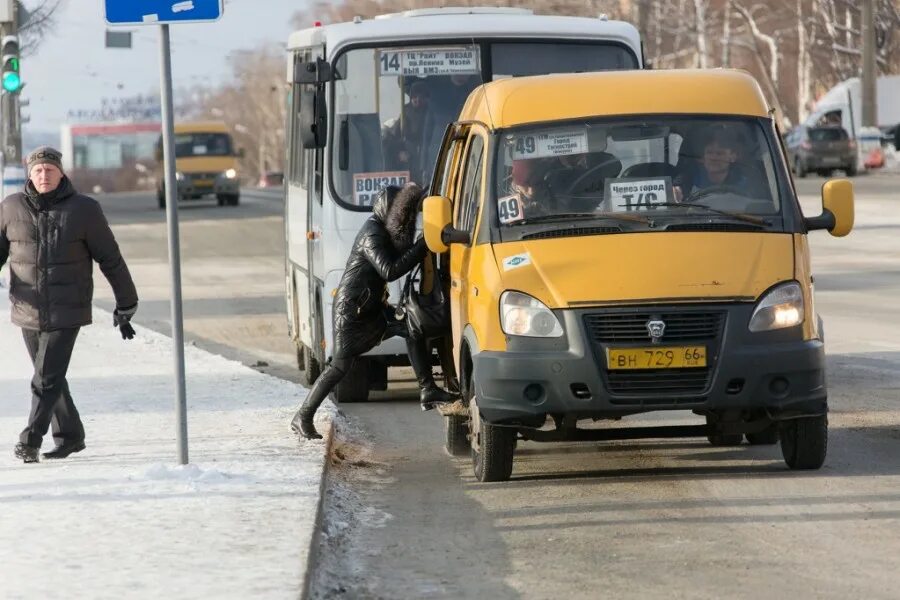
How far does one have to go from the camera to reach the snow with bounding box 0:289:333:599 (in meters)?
7.30

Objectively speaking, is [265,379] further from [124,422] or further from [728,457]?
[728,457]

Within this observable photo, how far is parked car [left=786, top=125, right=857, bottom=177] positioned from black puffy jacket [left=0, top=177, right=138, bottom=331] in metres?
49.8

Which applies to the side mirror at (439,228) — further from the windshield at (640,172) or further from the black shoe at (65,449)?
the black shoe at (65,449)

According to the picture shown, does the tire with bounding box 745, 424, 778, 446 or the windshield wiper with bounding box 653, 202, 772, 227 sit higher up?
the windshield wiper with bounding box 653, 202, 772, 227

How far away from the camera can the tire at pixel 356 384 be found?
14.2m

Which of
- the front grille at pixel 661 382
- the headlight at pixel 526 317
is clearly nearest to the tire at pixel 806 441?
the front grille at pixel 661 382

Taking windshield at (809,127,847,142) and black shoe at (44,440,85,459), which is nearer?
black shoe at (44,440,85,459)

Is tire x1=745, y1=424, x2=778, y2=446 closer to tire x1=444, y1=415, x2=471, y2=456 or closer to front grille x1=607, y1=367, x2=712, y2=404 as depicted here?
tire x1=444, y1=415, x2=471, y2=456

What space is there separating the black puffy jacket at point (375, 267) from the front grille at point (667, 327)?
1.94 meters

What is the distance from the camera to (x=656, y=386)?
31.3 ft

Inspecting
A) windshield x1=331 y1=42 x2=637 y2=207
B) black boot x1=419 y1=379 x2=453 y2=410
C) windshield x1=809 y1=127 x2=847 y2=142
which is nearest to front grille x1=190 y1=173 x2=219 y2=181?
windshield x1=809 y1=127 x2=847 y2=142

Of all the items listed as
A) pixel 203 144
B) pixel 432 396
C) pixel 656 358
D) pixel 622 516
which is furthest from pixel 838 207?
pixel 203 144

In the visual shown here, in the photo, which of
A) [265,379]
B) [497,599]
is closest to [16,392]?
[265,379]

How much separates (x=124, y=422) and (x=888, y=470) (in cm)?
481
